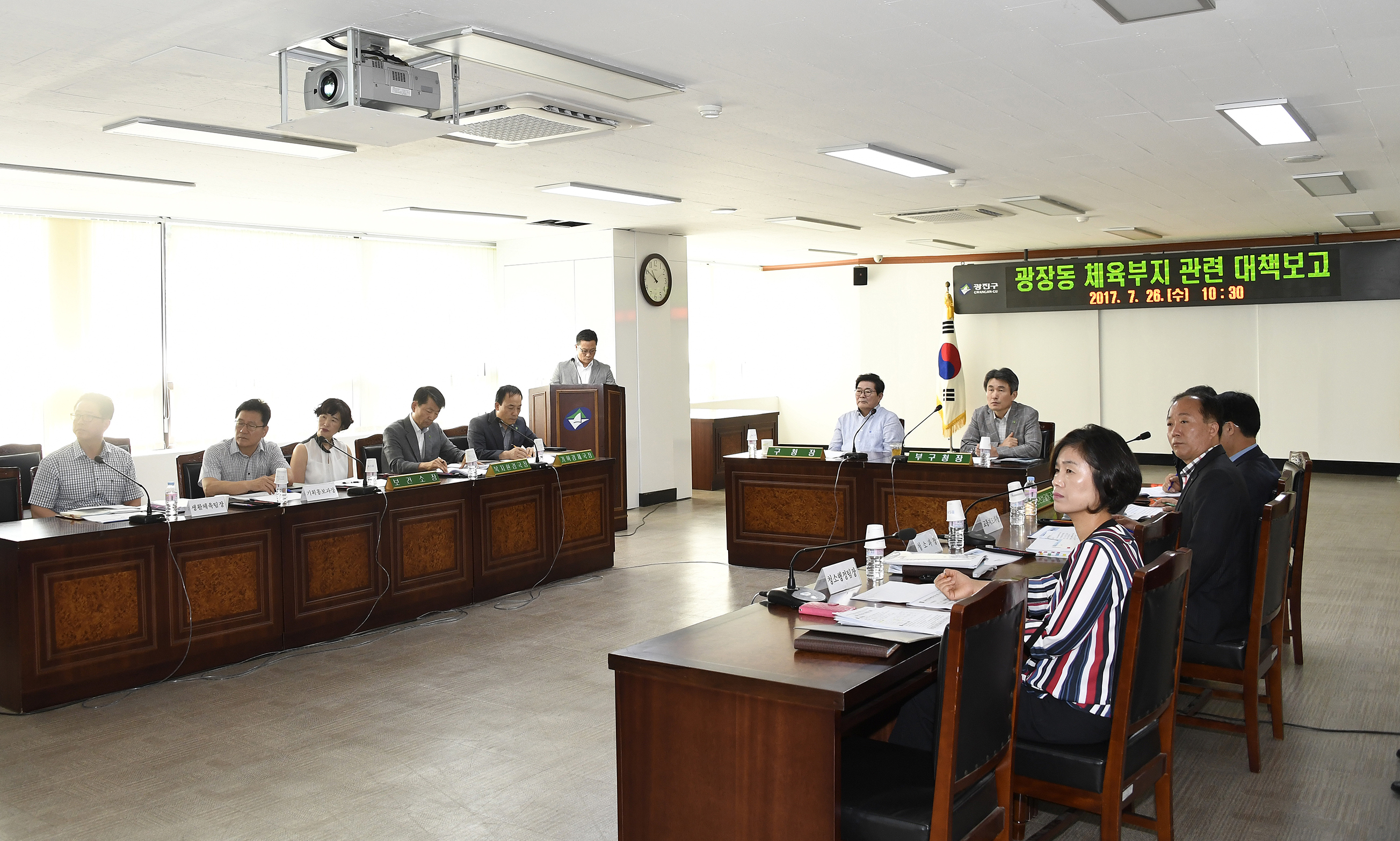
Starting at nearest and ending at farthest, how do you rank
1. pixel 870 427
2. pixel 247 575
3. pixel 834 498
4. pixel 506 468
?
pixel 247 575, pixel 506 468, pixel 834 498, pixel 870 427

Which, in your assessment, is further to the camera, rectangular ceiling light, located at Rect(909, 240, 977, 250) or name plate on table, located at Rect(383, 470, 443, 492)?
rectangular ceiling light, located at Rect(909, 240, 977, 250)

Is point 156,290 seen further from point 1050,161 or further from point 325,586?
point 1050,161

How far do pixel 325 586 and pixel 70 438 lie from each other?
392 cm

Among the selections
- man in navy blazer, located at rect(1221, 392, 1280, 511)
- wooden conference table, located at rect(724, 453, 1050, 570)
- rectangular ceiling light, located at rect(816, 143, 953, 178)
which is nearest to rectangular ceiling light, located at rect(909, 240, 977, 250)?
rectangular ceiling light, located at rect(816, 143, 953, 178)

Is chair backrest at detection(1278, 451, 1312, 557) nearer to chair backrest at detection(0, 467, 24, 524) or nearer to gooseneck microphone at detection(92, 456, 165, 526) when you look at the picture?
gooseneck microphone at detection(92, 456, 165, 526)

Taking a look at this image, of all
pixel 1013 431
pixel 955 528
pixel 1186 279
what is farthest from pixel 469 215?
pixel 1186 279

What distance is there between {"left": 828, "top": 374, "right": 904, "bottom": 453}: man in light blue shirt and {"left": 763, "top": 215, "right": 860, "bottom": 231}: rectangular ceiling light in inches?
94.7

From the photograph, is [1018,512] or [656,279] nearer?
[1018,512]

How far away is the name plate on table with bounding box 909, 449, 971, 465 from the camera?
634 centimetres

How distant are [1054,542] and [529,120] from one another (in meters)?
2.84

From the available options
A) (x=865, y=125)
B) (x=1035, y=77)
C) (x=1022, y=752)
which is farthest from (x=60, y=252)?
(x=1022, y=752)

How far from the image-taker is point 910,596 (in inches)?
111

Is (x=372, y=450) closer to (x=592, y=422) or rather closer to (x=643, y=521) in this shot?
(x=592, y=422)

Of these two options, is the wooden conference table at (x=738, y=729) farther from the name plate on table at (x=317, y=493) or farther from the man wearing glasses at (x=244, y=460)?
the man wearing glasses at (x=244, y=460)
